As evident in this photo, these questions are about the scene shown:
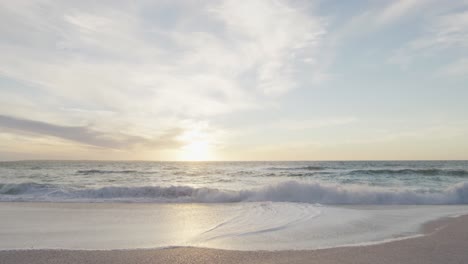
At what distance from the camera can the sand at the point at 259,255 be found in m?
4.31

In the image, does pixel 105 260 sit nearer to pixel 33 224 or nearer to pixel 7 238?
pixel 7 238

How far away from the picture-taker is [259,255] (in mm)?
4535

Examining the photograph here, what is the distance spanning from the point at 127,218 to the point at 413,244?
6200 mm

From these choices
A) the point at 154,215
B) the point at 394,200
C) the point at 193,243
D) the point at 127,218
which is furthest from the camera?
the point at 394,200

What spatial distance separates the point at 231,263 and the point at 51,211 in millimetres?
7422

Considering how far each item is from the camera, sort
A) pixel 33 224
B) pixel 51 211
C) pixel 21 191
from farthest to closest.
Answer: pixel 21 191 → pixel 51 211 → pixel 33 224

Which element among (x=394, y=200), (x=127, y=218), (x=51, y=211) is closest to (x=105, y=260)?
(x=127, y=218)

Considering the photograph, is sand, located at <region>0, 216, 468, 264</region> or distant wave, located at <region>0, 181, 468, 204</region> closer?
sand, located at <region>0, 216, 468, 264</region>

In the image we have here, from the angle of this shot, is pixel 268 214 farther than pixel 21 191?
No

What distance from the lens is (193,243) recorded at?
17.3ft

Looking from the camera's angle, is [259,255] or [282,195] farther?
[282,195]

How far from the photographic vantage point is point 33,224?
7234mm

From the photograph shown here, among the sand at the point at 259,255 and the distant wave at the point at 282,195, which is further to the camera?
the distant wave at the point at 282,195

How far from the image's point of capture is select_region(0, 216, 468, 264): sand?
14.1 feet
